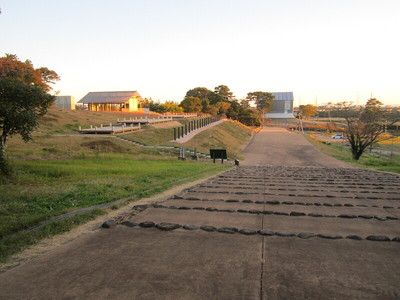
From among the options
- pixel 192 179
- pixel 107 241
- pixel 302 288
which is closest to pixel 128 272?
pixel 107 241

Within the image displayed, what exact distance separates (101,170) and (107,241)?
1016 centimetres

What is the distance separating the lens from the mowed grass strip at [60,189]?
269 inches

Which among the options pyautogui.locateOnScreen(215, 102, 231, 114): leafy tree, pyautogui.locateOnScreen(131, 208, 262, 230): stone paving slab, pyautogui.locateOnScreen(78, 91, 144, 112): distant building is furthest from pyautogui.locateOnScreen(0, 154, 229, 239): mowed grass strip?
pyautogui.locateOnScreen(215, 102, 231, 114): leafy tree

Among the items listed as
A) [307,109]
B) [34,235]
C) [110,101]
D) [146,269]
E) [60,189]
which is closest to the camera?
[146,269]

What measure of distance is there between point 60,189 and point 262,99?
98.9m

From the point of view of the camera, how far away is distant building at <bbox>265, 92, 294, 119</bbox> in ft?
377

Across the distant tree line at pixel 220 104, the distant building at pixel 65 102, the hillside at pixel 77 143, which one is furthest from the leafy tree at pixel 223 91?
the hillside at pixel 77 143

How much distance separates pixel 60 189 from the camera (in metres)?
9.76

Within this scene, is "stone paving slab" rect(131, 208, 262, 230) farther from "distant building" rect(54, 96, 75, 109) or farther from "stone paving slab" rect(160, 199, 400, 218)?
"distant building" rect(54, 96, 75, 109)

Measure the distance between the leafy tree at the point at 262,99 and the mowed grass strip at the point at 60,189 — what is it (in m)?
92.8

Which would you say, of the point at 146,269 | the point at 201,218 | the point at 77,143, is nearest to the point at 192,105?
Answer: the point at 77,143

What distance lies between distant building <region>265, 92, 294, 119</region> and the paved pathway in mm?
111988

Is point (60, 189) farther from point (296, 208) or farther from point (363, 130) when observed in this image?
point (363, 130)

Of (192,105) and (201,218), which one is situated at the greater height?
(192,105)
